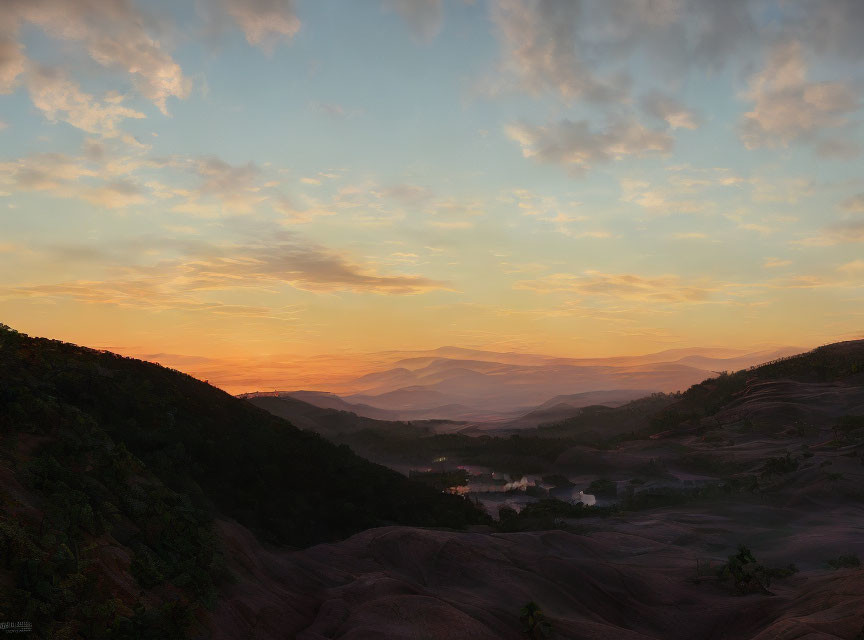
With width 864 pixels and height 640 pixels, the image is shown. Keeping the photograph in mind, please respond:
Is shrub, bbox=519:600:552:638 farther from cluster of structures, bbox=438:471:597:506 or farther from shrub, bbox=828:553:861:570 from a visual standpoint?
cluster of structures, bbox=438:471:597:506

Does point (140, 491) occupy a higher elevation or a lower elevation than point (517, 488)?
higher

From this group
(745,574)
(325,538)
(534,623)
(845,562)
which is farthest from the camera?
(325,538)

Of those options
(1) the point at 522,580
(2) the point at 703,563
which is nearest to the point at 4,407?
(1) the point at 522,580

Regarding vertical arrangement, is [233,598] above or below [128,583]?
below

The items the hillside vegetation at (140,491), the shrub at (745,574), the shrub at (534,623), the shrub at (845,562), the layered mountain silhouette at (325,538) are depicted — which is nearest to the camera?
the hillside vegetation at (140,491)

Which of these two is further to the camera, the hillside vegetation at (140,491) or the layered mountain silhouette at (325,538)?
the layered mountain silhouette at (325,538)

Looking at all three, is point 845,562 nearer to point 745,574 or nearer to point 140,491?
point 745,574

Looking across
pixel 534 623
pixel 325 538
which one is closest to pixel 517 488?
pixel 325 538

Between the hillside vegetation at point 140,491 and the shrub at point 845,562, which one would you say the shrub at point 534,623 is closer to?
the hillside vegetation at point 140,491

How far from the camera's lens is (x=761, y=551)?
17.4m

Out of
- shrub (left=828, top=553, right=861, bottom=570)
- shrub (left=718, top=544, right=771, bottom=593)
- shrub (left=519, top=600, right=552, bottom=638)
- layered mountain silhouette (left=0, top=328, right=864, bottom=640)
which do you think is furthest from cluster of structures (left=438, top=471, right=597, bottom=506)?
shrub (left=519, top=600, right=552, bottom=638)

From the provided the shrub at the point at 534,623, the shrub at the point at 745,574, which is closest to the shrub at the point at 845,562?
the shrub at the point at 745,574

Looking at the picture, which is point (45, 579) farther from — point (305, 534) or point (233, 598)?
point (305, 534)

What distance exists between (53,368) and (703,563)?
68.8ft
